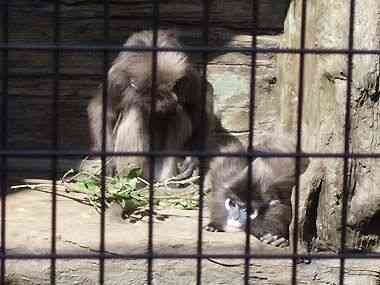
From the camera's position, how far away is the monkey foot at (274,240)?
639cm

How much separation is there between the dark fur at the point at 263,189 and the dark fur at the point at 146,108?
0.71 meters

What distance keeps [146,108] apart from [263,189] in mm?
1151

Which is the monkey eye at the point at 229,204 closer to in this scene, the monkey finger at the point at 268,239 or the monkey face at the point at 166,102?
the monkey finger at the point at 268,239

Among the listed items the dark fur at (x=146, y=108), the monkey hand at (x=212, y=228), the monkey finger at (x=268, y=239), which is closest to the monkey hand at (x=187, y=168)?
the dark fur at (x=146, y=108)

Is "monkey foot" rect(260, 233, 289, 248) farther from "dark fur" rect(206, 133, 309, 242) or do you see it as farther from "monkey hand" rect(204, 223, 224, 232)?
"monkey hand" rect(204, 223, 224, 232)

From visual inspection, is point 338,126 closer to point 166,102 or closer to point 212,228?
point 212,228

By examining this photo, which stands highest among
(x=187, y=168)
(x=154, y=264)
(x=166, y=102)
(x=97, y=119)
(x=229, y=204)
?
(x=166, y=102)

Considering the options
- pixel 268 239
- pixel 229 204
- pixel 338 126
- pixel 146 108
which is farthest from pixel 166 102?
pixel 338 126

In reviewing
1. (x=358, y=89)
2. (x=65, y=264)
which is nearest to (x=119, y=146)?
(x=65, y=264)

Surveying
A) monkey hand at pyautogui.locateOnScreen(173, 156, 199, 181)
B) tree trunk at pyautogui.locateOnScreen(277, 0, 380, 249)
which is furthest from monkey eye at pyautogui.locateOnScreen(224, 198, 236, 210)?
monkey hand at pyautogui.locateOnScreen(173, 156, 199, 181)

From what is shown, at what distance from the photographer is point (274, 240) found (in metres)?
6.43

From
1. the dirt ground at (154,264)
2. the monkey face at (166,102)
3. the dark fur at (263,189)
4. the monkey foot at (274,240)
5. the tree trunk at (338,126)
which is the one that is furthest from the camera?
the monkey face at (166,102)

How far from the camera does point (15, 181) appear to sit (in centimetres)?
742

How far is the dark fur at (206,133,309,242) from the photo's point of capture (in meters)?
6.63
